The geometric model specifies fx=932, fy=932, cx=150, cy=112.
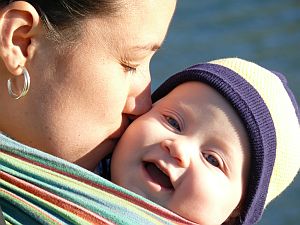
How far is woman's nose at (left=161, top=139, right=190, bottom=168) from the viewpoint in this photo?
2.27 m

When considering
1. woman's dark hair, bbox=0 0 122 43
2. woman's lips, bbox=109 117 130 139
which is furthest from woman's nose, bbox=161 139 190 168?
woman's dark hair, bbox=0 0 122 43

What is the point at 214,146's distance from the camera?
235cm

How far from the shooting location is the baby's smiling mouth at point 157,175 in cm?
227

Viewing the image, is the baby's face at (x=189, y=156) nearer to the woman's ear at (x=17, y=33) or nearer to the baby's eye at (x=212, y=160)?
the baby's eye at (x=212, y=160)

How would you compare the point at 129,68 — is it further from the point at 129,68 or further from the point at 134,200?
the point at 134,200

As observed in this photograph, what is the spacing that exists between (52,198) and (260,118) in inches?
24.2

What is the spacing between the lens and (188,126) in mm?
2371

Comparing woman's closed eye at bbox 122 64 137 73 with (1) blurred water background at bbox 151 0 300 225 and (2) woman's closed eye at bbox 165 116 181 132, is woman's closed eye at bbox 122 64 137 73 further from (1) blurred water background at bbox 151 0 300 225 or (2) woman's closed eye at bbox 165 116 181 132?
(1) blurred water background at bbox 151 0 300 225

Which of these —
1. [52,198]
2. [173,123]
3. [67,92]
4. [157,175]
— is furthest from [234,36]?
[52,198]

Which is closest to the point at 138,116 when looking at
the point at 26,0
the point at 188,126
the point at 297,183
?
the point at 188,126

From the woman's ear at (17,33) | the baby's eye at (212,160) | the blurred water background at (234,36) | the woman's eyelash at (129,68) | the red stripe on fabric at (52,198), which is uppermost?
the woman's ear at (17,33)

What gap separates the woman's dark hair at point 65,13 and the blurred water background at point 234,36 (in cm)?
287

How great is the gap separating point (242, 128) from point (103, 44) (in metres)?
0.43

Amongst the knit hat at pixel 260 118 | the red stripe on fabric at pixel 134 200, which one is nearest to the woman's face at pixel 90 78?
the red stripe on fabric at pixel 134 200
